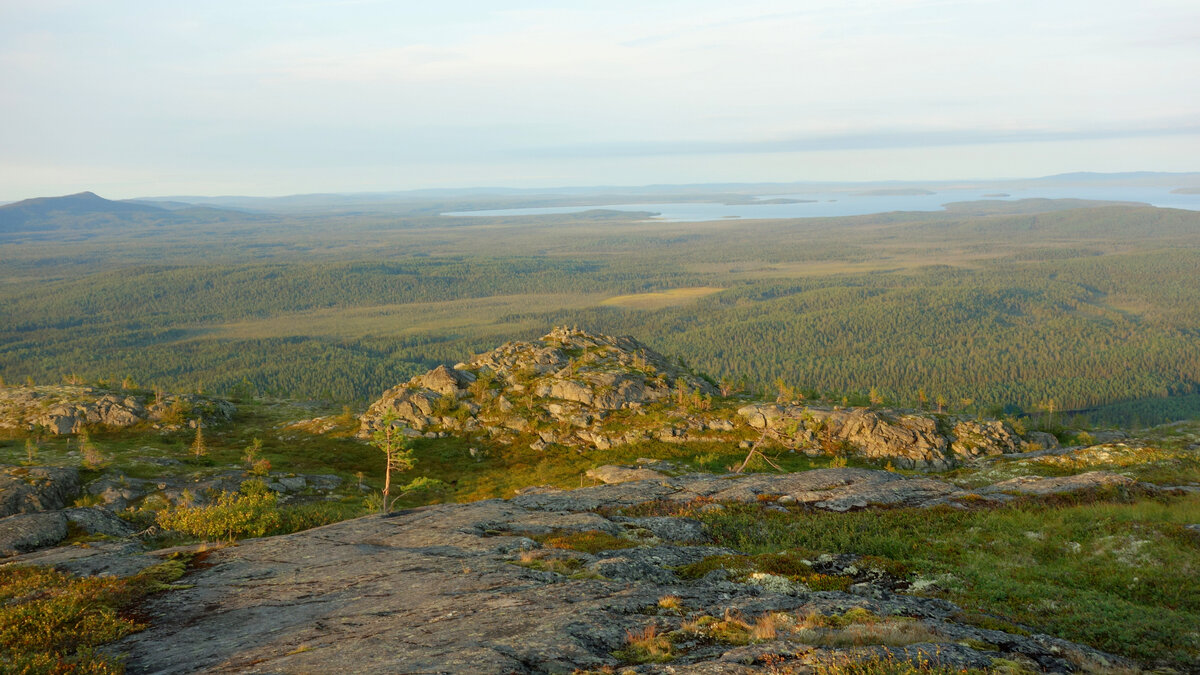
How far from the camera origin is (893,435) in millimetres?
81438

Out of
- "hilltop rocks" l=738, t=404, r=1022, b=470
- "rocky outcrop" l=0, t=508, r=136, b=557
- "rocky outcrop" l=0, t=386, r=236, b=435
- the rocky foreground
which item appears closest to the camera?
the rocky foreground

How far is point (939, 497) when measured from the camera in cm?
4425

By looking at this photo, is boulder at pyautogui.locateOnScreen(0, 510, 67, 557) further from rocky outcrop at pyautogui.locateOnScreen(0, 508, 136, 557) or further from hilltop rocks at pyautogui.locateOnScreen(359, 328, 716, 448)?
hilltop rocks at pyautogui.locateOnScreen(359, 328, 716, 448)

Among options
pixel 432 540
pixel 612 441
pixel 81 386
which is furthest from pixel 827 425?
pixel 81 386

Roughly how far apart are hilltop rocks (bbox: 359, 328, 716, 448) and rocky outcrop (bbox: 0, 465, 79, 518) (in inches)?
1384

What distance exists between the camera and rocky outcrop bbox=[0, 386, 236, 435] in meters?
87.8

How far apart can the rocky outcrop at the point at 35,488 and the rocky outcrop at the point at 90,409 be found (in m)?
33.6

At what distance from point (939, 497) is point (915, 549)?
12828 millimetres

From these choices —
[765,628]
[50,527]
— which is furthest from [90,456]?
[765,628]

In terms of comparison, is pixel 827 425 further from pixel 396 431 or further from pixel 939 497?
pixel 396 431

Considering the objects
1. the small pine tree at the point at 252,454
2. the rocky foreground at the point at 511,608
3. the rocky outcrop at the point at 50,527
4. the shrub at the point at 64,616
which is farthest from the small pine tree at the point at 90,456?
the shrub at the point at 64,616

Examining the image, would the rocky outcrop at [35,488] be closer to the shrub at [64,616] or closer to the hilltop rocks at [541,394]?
the shrub at [64,616]

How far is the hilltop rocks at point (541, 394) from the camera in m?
92.6

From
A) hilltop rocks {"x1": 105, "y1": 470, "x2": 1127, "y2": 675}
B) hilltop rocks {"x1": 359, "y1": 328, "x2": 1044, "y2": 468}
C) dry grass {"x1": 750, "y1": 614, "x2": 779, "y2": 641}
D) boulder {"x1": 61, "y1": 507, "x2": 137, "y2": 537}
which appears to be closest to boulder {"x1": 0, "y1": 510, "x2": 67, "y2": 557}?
boulder {"x1": 61, "y1": 507, "x2": 137, "y2": 537}
